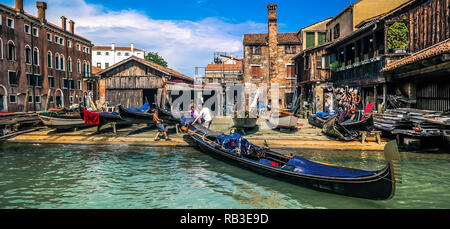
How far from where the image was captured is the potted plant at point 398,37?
1358 cm

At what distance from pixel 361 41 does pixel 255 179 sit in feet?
43.2

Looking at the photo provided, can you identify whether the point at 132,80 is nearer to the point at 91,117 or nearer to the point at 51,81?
→ the point at 51,81

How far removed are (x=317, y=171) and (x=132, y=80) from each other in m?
24.1

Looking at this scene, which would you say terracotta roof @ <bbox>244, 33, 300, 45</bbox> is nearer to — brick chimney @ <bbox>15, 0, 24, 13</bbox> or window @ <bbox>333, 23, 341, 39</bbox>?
window @ <bbox>333, 23, 341, 39</bbox>

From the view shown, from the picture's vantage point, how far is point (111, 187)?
290 inches

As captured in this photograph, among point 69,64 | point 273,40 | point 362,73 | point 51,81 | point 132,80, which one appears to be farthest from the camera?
point 69,64

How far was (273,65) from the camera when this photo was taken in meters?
31.4

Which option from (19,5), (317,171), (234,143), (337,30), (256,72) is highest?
(19,5)

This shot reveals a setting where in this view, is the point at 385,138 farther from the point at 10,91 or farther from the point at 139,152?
the point at 10,91

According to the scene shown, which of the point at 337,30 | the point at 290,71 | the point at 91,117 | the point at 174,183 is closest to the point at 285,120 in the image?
the point at 174,183

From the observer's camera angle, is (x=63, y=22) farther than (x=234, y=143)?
Yes
